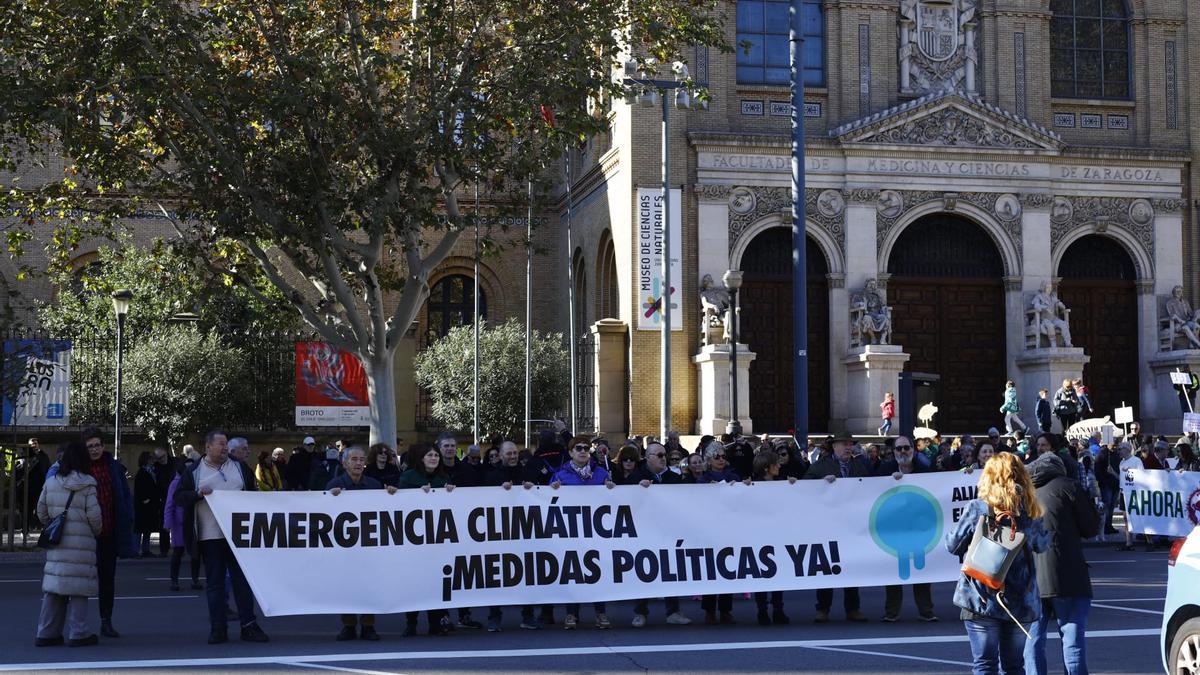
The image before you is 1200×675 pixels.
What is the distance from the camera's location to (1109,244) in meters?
39.3

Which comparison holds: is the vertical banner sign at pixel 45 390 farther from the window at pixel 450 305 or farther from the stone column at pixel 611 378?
the window at pixel 450 305

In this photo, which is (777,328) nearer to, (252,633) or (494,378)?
(494,378)

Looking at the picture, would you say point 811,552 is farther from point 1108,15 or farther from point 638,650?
point 1108,15

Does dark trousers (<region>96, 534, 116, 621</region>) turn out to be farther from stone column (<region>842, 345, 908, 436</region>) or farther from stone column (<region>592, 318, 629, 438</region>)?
stone column (<region>842, 345, 908, 436</region>)

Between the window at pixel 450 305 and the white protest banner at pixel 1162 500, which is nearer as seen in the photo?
the white protest banner at pixel 1162 500

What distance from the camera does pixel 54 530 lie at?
12578mm

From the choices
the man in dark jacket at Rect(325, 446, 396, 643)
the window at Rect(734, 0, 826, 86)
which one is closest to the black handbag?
the man in dark jacket at Rect(325, 446, 396, 643)

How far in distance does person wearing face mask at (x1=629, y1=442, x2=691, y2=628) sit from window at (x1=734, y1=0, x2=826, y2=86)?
24.0m

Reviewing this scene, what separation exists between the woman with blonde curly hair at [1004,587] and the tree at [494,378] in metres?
28.4

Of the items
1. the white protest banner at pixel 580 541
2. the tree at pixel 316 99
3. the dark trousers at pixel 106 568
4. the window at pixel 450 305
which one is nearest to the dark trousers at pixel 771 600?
the white protest banner at pixel 580 541

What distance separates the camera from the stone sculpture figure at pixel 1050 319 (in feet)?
122

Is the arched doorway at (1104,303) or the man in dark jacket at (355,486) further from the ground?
the arched doorway at (1104,303)

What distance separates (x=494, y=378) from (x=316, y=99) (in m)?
16.2

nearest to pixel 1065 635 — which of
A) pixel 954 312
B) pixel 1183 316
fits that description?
pixel 954 312
